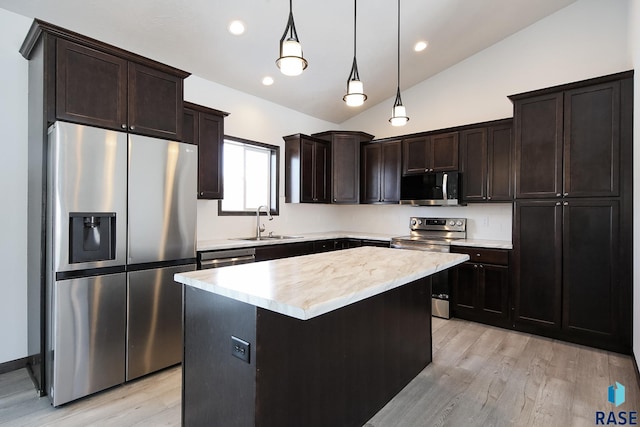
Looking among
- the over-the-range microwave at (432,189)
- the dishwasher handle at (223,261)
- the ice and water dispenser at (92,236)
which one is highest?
the over-the-range microwave at (432,189)

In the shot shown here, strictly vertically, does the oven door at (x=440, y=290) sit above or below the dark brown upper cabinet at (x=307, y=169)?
below

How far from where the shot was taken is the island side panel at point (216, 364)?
1424 mm

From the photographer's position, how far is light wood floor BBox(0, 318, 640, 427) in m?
2.07

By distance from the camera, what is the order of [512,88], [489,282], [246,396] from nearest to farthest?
1. [246,396]
2. [489,282]
3. [512,88]

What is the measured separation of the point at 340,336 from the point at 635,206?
108 inches

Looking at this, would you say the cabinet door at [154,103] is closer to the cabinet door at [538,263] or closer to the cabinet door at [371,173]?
the cabinet door at [371,173]

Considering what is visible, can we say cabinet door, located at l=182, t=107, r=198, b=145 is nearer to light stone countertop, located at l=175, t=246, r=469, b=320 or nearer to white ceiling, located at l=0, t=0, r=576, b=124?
white ceiling, located at l=0, t=0, r=576, b=124

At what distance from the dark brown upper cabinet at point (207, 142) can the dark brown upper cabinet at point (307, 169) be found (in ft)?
4.33

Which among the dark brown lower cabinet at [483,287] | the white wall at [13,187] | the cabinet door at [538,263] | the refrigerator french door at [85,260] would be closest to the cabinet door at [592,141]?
the cabinet door at [538,263]

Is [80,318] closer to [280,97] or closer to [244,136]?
[244,136]

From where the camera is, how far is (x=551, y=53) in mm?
3910

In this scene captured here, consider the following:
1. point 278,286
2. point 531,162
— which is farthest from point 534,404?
point 531,162

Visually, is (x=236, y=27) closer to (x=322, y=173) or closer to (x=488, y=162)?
(x=322, y=173)

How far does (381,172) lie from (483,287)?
7.03ft
